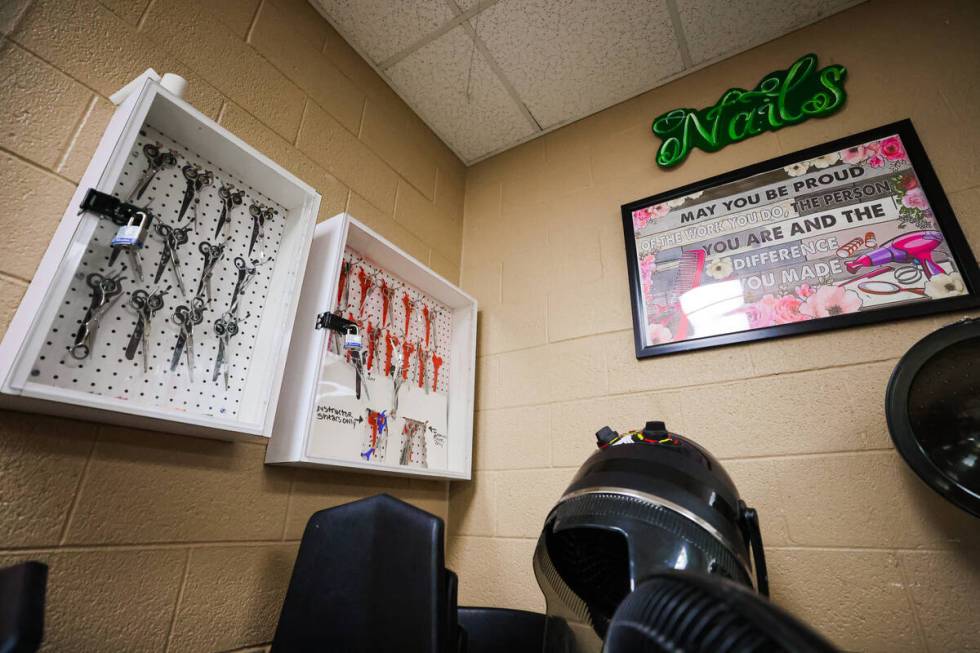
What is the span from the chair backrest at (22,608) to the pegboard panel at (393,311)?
780 mm

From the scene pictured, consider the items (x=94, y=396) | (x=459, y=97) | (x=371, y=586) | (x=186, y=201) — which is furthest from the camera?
(x=459, y=97)

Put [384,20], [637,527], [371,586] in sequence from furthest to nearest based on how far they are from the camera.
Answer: [384,20], [371,586], [637,527]

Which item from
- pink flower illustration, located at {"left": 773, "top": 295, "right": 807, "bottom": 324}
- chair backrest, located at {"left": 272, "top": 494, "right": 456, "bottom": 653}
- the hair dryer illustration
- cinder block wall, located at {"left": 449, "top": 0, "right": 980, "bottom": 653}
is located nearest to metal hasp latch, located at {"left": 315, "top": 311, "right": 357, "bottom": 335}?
chair backrest, located at {"left": 272, "top": 494, "right": 456, "bottom": 653}

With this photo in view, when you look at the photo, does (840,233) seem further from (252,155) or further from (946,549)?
(252,155)

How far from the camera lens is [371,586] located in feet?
2.88

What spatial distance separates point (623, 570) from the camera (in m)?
0.78

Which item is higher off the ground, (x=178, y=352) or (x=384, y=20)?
(x=384, y=20)

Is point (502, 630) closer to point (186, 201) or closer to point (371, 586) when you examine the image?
point (371, 586)

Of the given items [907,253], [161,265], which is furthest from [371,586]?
[907,253]

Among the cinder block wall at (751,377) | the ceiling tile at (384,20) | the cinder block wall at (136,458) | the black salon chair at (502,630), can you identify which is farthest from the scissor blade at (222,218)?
the black salon chair at (502,630)

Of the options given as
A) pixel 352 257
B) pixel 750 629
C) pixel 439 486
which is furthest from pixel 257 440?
pixel 750 629

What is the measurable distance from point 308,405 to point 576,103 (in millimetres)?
1553

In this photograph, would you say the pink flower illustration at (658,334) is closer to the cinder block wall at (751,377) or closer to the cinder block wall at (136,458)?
the cinder block wall at (751,377)

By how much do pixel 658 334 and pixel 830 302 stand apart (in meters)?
0.45
